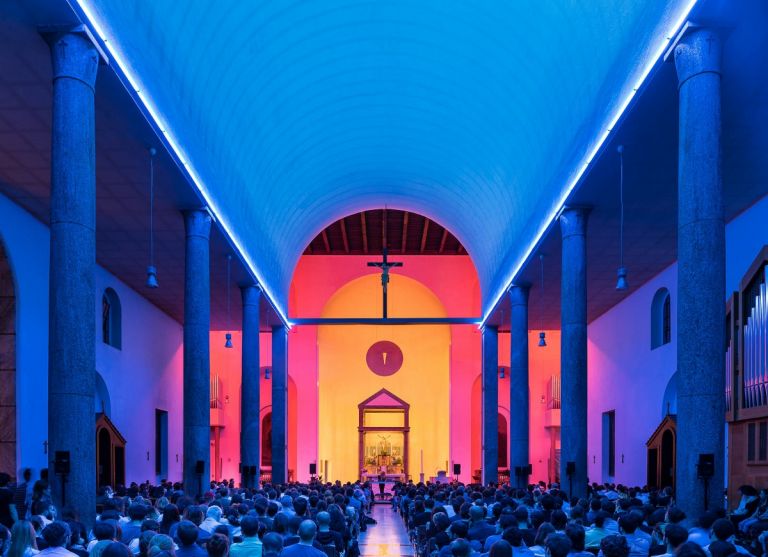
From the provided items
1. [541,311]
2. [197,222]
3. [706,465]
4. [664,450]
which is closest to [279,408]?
[541,311]

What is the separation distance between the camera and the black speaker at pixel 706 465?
1052cm

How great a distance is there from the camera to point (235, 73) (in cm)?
1716

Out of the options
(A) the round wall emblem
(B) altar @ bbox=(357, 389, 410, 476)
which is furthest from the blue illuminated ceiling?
(A) the round wall emblem

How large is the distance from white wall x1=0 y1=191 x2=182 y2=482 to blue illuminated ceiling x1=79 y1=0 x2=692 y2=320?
14.2 feet

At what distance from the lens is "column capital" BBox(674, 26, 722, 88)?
35.7 feet

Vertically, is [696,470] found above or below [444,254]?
below

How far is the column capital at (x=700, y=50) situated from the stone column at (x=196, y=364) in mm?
11130

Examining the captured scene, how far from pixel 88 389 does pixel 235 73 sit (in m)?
8.07

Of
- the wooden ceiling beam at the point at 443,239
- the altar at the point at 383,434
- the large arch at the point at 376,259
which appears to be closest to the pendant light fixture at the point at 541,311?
the large arch at the point at 376,259

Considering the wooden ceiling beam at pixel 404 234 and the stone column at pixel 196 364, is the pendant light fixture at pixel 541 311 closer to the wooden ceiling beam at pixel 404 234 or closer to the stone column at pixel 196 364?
the wooden ceiling beam at pixel 404 234

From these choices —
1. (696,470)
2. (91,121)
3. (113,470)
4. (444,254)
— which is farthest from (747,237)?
(444,254)

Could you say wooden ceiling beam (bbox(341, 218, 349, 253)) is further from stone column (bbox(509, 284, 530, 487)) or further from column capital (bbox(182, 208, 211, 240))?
column capital (bbox(182, 208, 211, 240))

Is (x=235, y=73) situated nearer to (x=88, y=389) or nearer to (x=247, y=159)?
(x=247, y=159)

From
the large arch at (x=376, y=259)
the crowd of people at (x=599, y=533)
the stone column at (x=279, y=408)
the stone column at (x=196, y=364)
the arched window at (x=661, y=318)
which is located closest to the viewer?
the crowd of people at (x=599, y=533)
